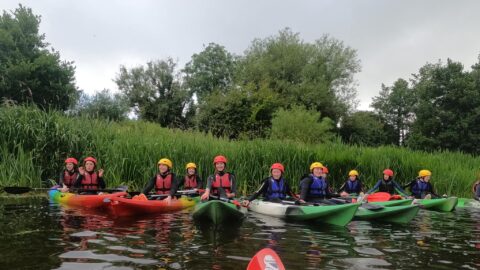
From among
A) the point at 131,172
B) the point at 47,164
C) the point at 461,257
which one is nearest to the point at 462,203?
the point at 461,257

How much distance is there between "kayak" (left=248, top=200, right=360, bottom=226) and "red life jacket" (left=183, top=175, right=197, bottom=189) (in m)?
2.34

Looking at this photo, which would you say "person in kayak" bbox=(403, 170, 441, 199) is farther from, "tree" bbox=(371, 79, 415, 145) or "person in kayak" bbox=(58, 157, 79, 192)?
"tree" bbox=(371, 79, 415, 145)

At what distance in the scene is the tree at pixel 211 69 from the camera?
154ft

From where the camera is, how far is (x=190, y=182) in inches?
433

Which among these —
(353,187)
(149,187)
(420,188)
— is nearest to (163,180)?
(149,187)

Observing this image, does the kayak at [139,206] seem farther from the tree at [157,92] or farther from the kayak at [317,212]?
the tree at [157,92]

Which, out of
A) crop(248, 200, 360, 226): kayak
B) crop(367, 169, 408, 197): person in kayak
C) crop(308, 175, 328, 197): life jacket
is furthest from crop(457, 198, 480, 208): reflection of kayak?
crop(248, 200, 360, 226): kayak

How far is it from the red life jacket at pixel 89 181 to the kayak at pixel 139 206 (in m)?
1.75

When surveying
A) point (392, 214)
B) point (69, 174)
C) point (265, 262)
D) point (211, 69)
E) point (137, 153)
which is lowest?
point (265, 262)

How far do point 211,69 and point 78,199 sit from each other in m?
39.4

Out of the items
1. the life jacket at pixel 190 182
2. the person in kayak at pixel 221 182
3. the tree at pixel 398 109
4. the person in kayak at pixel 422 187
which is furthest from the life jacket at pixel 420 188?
the tree at pixel 398 109

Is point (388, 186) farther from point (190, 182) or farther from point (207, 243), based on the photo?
point (207, 243)

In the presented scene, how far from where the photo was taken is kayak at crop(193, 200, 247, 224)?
7828 millimetres

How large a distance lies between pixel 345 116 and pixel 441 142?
8379mm
